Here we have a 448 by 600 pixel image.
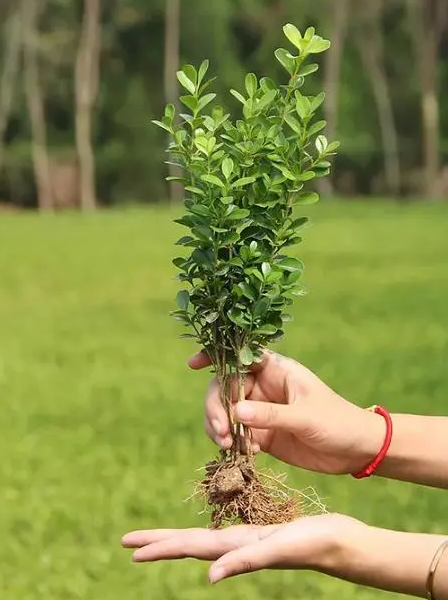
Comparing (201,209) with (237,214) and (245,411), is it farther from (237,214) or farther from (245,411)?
(245,411)

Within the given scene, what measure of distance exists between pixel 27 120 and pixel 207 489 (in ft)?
80.4

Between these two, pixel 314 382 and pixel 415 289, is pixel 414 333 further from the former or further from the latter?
pixel 314 382

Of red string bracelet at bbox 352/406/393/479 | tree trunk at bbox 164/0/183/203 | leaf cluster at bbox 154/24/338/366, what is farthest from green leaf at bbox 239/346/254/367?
tree trunk at bbox 164/0/183/203

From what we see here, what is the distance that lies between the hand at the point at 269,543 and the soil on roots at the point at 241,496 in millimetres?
114

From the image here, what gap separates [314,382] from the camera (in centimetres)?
Answer: 210

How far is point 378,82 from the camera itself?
2728 cm

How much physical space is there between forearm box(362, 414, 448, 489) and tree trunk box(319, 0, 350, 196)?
2316 centimetres

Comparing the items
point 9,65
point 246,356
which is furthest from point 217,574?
point 9,65

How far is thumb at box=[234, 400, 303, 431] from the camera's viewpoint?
6.44ft

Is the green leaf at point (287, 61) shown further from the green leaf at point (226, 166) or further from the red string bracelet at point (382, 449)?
the red string bracelet at point (382, 449)

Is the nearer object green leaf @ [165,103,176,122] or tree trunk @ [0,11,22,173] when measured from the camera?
green leaf @ [165,103,176,122]

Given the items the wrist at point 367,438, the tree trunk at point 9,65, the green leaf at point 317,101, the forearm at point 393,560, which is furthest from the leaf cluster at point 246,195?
the tree trunk at point 9,65

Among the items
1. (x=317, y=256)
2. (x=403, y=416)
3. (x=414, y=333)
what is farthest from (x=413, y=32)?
(x=403, y=416)

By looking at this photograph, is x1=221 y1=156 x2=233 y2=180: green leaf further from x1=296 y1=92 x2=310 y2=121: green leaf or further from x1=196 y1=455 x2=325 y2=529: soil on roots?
x1=196 y1=455 x2=325 y2=529: soil on roots
